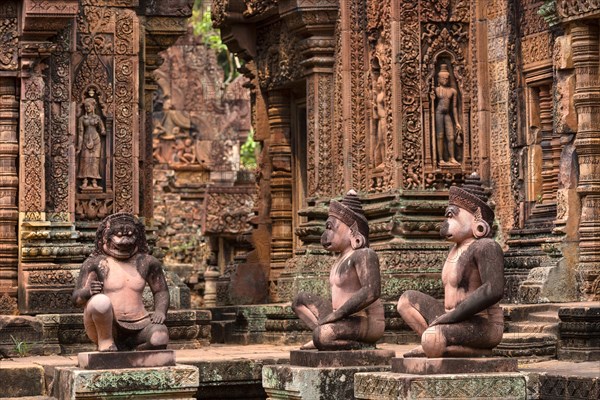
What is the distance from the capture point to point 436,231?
66.8 ft

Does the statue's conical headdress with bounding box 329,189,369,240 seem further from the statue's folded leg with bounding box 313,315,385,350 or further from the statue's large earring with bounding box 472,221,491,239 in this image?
the statue's large earring with bounding box 472,221,491,239

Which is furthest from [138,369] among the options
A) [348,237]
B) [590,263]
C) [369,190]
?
[369,190]

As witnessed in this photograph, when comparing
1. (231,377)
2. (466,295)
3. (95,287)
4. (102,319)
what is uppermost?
(95,287)

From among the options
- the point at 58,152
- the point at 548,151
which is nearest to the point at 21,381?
the point at 58,152

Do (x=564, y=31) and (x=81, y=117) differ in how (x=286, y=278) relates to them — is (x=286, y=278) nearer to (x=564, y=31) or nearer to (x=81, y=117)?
(x=81, y=117)

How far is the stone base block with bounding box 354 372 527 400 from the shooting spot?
1212 centimetres

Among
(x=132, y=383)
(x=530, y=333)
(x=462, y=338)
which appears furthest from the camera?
(x=530, y=333)

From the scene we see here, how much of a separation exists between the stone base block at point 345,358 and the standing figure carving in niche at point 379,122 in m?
6.83

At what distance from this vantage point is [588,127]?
18500 millimetres

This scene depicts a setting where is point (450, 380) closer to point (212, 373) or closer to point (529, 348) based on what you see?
point (212, 373)

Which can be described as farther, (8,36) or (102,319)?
(8,36)

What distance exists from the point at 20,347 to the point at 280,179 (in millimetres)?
8130

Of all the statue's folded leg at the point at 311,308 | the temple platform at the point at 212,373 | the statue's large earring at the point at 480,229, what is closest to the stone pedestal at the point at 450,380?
the statue's large earring at the point at 480,229

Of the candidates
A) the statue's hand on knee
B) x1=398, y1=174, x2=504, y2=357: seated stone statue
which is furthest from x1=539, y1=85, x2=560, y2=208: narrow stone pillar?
the statue's hand on knee
